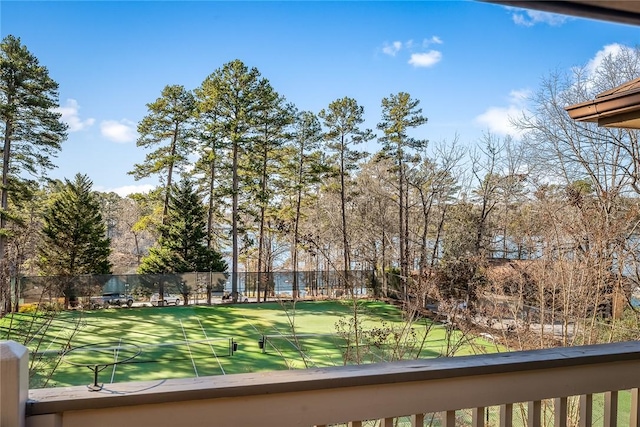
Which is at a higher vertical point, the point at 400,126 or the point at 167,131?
the point at 400,126

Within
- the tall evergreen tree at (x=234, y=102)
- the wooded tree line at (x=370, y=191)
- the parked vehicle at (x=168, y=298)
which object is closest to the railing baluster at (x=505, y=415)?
the wooded tree line at (x=370, y=191)

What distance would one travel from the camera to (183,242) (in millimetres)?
6914

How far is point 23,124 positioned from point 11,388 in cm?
377

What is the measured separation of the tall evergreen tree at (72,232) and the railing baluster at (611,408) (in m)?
4.69

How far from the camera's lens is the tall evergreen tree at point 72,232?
4566mm

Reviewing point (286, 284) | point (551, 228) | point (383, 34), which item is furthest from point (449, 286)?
point (286, 284)

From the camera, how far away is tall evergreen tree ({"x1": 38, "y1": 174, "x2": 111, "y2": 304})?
15.0ft

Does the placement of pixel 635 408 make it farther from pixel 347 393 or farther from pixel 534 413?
pixel 347 393

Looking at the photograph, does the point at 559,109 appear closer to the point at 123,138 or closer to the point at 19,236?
the point at 123,138

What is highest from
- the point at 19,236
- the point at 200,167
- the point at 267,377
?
the point at 200,167

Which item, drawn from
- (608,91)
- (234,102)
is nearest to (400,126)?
(234,102)

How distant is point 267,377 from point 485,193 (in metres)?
5.60

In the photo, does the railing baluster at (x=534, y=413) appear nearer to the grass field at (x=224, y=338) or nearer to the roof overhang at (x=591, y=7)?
the roof overhang at (x=591, y=7)

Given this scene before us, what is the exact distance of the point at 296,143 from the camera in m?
6.87
